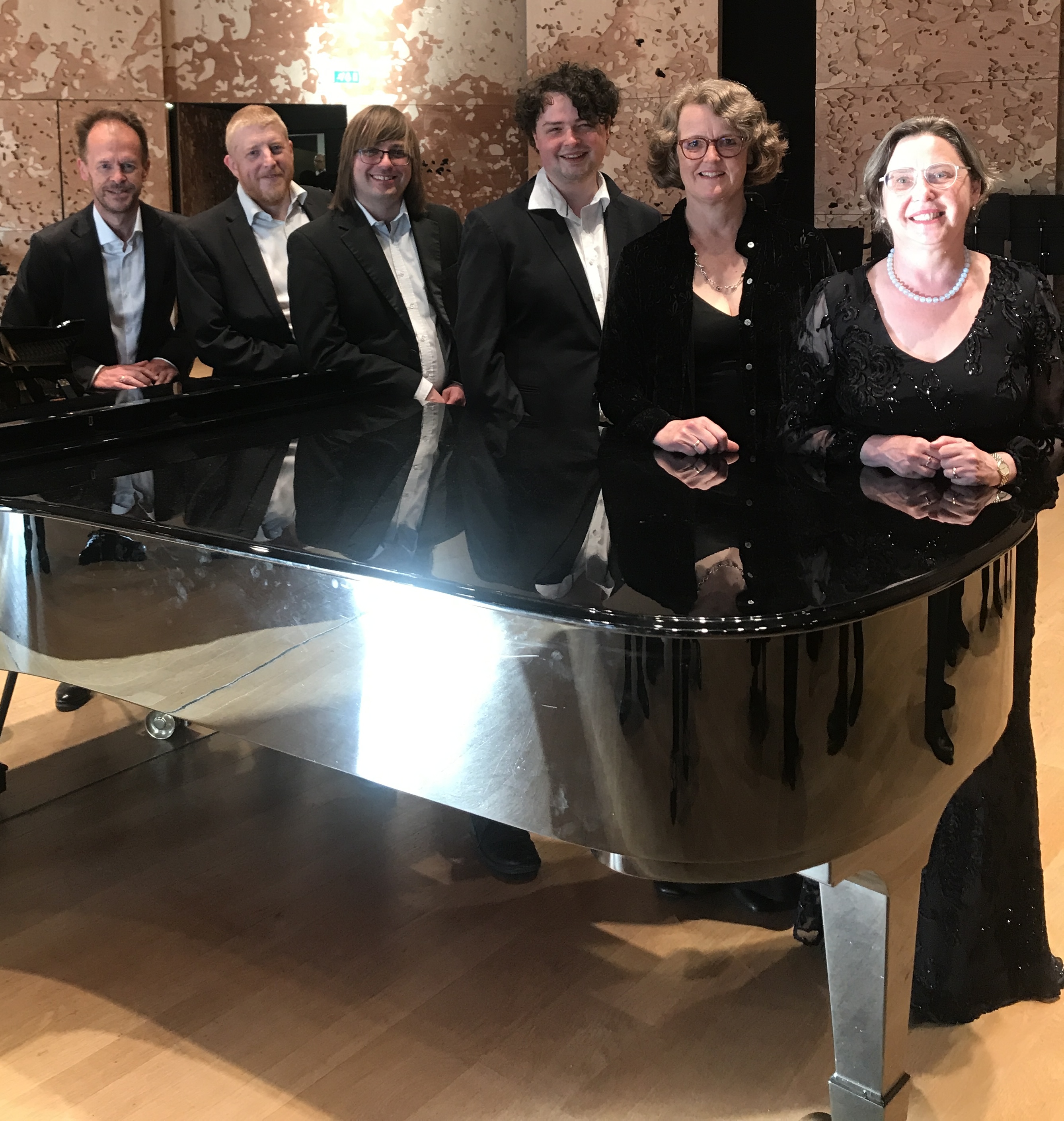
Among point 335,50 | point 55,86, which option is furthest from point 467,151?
point 55,86

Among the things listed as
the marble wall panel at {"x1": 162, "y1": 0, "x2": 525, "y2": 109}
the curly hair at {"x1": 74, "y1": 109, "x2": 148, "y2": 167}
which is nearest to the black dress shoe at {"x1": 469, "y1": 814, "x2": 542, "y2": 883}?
the curly hair at {"x1": 74, "y1": 109, "x2": 148, "y2": 167}

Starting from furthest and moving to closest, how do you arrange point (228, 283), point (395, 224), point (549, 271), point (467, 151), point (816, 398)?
point (467, 151)
point (228, 283)
point (395, 224)
point (549, 271)
point (816, 398)

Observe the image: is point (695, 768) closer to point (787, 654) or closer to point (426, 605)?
point (787, 654)

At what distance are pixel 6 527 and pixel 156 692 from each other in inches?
15.0

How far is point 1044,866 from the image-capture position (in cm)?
260

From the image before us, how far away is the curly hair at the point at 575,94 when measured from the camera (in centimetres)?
300

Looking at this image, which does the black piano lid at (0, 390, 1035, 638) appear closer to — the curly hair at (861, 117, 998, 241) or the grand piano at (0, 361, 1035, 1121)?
the grand piano at (0, 361, 1035, 1121)

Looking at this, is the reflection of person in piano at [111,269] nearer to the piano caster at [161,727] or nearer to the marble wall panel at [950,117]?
the piano caster at [161,727]

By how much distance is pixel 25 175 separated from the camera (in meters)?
7.29

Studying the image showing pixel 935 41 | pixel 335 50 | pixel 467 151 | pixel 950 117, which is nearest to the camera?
pixel 935 41

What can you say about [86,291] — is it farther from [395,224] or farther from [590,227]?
[590,227]

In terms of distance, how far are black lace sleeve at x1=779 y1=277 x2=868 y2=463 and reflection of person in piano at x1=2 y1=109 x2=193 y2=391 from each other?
2220mm

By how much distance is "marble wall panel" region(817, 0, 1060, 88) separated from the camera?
712 cm

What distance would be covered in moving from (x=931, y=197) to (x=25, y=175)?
6.62m
